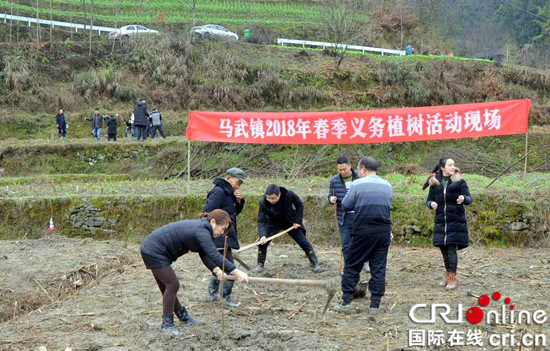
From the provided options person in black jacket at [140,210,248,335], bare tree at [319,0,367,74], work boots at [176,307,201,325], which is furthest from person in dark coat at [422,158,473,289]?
bare tree at [319,0,367,74]

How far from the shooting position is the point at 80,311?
6777 mm

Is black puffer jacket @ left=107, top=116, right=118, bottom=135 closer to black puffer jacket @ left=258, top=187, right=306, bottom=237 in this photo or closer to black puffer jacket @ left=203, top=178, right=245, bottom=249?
black puffer jacket @ left=258, top=187, right=306, bottom=237

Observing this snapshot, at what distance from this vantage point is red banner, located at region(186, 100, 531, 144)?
37.7 feet

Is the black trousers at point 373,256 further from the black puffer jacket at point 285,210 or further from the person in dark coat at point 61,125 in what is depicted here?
the person in dark coat at point 61,125

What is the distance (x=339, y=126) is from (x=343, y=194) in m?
4.16

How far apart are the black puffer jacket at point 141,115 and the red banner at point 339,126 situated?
895 centimetres

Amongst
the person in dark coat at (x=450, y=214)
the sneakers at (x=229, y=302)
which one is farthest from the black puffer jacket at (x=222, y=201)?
the person in dark coat at (x=450, y=214)

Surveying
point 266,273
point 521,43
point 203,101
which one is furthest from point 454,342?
point 521,43

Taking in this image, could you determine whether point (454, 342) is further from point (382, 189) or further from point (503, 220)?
point (503, 220)

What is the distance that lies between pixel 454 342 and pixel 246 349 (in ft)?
6.49

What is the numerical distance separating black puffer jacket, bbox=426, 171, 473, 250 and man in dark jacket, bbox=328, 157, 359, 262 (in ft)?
3.74

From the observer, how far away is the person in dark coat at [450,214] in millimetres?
7176

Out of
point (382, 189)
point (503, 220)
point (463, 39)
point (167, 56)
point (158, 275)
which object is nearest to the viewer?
point (158, 275)

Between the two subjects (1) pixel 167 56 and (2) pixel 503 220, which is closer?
(2) pixel 503 220
